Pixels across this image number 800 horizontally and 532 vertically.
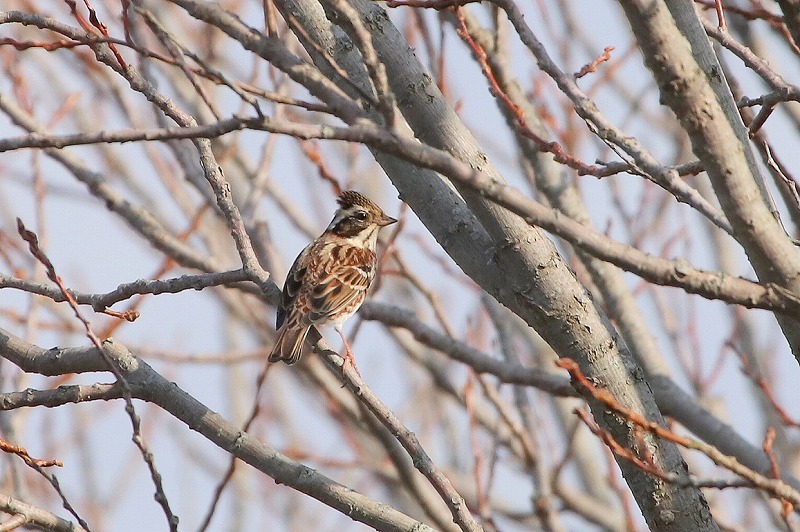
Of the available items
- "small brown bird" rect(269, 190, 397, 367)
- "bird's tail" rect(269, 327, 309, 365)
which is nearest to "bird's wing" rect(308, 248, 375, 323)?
"small brown bird" rect(269, 190, 397, 367)

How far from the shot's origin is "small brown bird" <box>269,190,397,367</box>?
19.9ft

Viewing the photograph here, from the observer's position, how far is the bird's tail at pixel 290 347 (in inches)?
235

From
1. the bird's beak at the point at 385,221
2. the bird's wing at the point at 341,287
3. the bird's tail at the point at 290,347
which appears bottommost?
the bird's tail at the point at 290,347

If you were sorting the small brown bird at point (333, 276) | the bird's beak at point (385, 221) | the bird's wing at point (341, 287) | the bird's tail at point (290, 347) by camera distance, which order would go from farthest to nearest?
1. the bird's beak at point (385, 221)
2. the bird's wing at point (341, 287)
3. the small brown bird at point (333, 276)
4. the bird's tail at point (290, 347)

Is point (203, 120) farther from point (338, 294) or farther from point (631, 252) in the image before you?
point (631, 252)

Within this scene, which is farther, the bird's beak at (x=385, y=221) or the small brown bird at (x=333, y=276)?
the bird's beak at (x=385, y=221)

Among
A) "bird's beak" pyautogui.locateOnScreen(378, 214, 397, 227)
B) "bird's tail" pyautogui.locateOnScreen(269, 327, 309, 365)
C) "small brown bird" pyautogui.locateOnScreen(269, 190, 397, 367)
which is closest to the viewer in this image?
"bird's tail" pyautogui.locateOnScreen(269, 327, 309, 365)

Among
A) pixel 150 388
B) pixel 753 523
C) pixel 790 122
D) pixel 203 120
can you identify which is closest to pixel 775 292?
pixel 150 388

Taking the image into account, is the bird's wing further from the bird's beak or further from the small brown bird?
the bird's beak

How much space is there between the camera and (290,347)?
599 centimetres

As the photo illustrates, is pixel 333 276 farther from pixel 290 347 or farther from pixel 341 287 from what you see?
pixel 290 347

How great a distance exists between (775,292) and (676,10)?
90 centimetres

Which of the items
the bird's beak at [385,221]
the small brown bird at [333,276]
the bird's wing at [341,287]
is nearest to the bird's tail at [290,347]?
the small brown bird at [333,276]

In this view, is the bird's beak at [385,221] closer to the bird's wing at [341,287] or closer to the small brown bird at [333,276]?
the small brown bird at [333,276]
